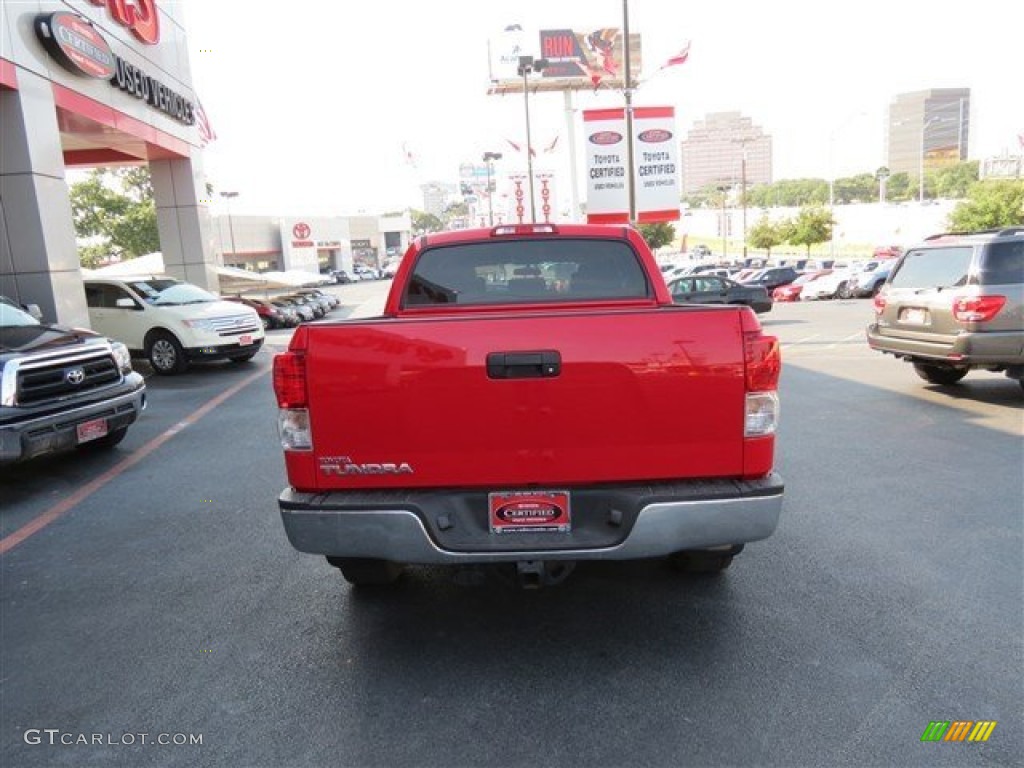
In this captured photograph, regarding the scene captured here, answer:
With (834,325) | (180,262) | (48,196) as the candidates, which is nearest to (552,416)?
(48,196)

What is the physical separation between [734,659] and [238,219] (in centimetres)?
7611

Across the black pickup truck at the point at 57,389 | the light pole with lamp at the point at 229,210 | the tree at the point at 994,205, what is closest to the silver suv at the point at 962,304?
the black pickup truck at the point at 57,389

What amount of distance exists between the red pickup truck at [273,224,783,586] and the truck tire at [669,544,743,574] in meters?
0.84

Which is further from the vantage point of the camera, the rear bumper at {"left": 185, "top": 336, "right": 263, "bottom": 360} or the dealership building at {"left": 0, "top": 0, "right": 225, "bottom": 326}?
the rear bumper at {"left": 185, "top": 336, "right": 263, "bottom": 360}

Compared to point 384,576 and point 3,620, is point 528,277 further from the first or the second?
point 3,620

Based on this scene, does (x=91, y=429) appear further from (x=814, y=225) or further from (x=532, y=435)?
(x=814, y=225)

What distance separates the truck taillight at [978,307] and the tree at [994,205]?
3946 cm

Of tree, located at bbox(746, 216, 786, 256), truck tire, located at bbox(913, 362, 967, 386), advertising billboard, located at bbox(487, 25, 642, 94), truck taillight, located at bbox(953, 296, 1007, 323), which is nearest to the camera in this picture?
truck taillight, located at bbox(953, 296, 1007, 323)

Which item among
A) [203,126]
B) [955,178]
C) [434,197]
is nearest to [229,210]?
[203,126]

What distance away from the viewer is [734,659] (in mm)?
3391

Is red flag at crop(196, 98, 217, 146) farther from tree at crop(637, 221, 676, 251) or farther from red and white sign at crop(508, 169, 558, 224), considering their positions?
tree at crop(637, 221, 676, 251)

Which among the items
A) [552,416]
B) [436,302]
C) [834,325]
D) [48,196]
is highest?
[48,196]

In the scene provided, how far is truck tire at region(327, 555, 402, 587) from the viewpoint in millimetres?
3982

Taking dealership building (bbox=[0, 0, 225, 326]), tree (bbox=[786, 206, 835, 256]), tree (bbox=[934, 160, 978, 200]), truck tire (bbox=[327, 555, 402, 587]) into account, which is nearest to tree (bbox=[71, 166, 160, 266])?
dealership building (bbox=[0, 0, 225, 326])
